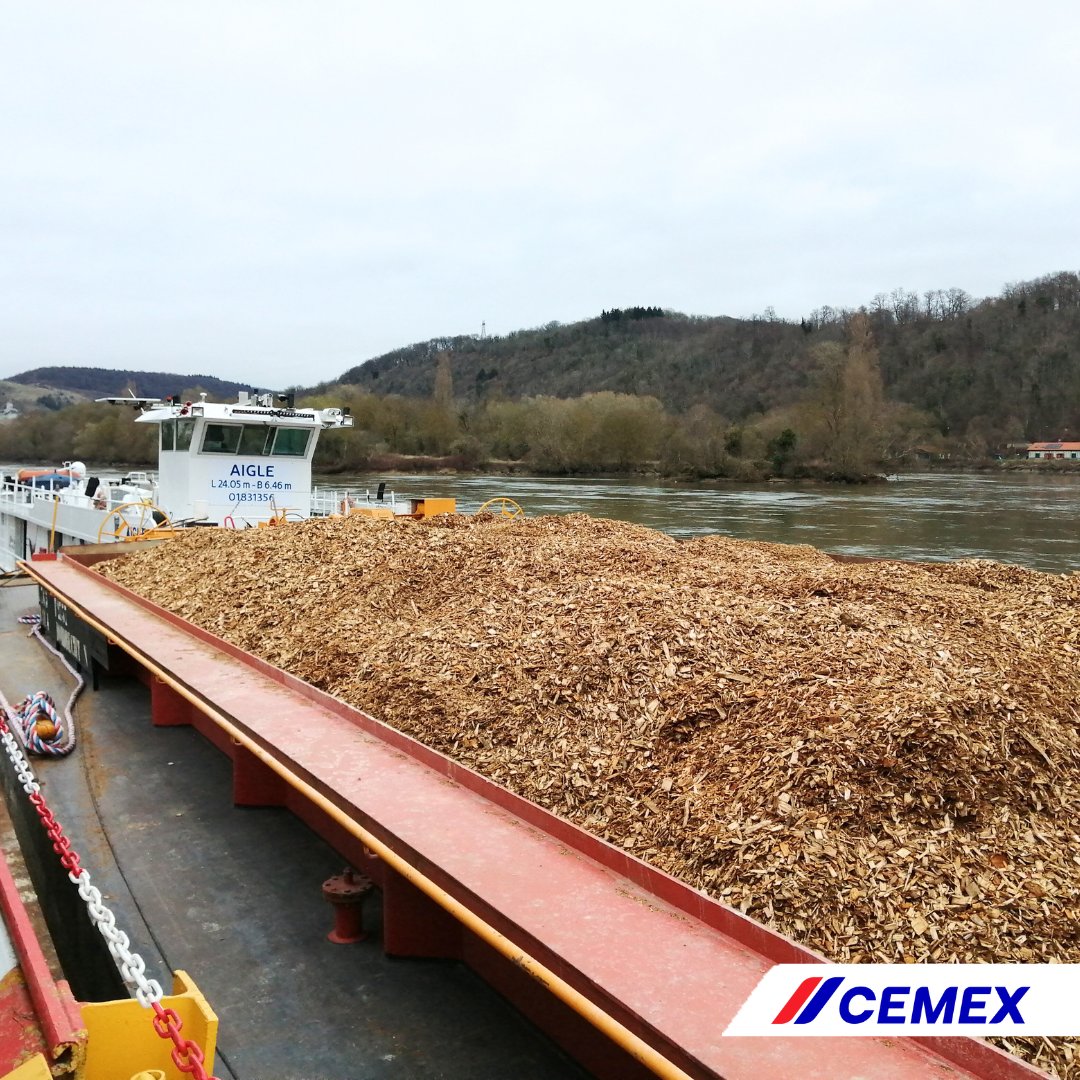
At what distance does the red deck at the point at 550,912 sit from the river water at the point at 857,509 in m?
15.7

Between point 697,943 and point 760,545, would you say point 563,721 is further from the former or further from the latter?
point 760,545

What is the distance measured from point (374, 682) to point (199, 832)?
0.98 meters

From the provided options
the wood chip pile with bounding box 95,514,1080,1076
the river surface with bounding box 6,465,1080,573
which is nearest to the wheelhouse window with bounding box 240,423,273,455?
the river surface with bounding box 6,465,1080,573

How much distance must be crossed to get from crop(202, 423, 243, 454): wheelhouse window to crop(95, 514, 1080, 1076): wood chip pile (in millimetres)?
6847

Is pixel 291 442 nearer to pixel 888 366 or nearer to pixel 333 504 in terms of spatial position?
pixel 333 504

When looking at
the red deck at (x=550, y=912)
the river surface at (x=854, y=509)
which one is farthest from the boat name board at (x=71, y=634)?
the river surface at (x=854, y=509)

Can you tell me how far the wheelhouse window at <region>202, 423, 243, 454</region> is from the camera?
12.4m

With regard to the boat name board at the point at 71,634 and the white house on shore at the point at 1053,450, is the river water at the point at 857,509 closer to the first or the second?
the boat name board at the point at 71,634

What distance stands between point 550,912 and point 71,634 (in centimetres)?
547

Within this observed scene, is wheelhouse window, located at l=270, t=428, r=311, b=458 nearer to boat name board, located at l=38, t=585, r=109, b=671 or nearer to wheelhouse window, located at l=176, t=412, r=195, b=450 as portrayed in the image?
wheelhouse window, located at l=176, t=412, r=195, b=450

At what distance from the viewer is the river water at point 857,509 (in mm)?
21688

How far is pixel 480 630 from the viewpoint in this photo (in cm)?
452

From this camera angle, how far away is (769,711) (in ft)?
10.9

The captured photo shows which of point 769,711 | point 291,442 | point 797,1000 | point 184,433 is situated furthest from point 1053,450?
point 797,1000
